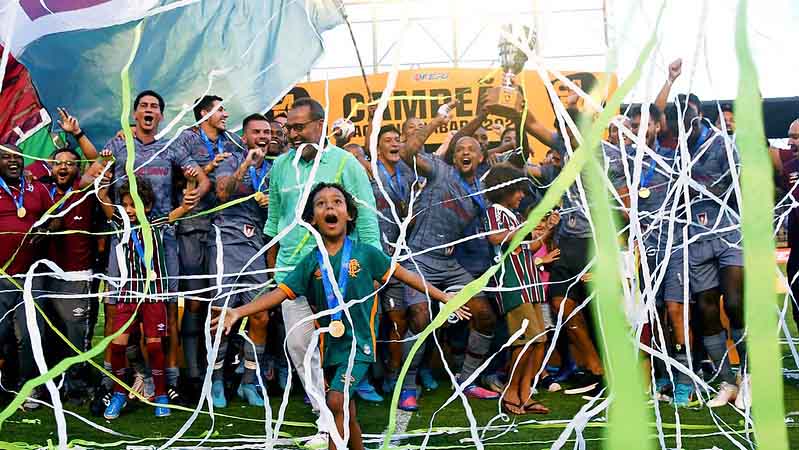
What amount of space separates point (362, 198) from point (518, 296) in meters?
1.16

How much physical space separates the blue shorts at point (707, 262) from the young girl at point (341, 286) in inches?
68.3

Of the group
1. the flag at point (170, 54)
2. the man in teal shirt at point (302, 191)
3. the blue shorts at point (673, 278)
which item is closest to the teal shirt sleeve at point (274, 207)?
the man in teal shirt at point (302, 191)

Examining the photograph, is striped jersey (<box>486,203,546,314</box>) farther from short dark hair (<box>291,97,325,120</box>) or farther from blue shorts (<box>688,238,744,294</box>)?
short dark hair (<box>291,97,325,120</box>)

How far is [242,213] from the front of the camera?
495cm

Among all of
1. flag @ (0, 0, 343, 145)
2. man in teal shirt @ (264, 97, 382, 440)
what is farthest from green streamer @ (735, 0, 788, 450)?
flag @ (0, 0, 343, 145)

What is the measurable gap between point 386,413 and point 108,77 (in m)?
3.87

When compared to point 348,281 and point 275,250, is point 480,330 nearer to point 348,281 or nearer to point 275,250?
point 275,250

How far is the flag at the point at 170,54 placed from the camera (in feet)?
21.1

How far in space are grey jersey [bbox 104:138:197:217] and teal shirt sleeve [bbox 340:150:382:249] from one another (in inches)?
50.3

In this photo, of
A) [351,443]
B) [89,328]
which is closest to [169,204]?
[89,328]

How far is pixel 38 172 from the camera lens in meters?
5.34

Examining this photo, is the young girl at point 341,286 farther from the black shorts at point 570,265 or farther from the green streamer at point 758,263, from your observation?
the green streamer at point 758,263

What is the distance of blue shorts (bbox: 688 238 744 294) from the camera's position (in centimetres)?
438

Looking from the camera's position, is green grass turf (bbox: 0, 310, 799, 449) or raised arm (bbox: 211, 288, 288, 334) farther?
green grass turf (bbox: 0, 310, 799, 449)
